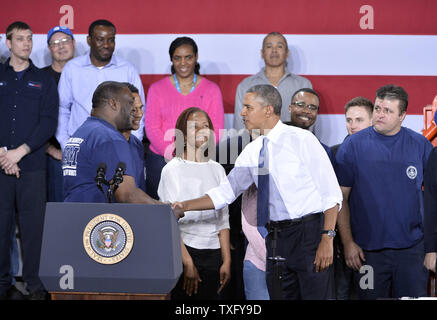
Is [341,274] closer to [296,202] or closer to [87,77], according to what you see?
[296,202]

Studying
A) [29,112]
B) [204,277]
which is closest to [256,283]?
[204,277]

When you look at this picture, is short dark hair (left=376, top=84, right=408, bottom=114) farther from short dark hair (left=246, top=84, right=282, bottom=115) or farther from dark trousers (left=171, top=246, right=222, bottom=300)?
dark trousers (left=171, top=246, right=222, bottom=300)

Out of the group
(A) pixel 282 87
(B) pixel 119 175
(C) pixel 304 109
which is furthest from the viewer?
(A) pixel 282 87

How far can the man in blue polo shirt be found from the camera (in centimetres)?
354

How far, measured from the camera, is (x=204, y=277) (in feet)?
11.6

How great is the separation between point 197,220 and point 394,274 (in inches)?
45.1

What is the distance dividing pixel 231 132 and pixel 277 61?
648 millimetres

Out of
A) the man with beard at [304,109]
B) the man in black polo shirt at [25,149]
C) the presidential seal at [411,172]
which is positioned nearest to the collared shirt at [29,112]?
the man in black polo shirt at [25,149]

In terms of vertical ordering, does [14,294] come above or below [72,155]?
below

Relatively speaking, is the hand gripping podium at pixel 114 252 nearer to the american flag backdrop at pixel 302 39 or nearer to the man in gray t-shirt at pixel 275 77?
the man in gray t-shirt at pixel 275 77

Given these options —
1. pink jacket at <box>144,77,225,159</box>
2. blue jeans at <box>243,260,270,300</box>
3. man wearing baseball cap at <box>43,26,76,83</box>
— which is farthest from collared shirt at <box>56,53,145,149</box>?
blue jeans at <box>243,260,270,300</box>

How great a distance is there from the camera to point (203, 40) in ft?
17.3

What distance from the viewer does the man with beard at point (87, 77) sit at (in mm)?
4602

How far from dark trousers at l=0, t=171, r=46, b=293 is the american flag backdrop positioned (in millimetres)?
1263
